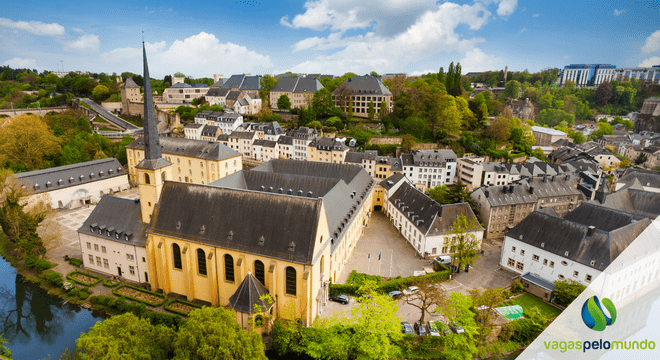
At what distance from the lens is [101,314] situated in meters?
32.4

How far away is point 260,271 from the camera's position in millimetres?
29859

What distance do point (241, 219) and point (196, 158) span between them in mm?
38091

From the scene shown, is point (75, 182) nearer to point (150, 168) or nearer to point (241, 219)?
point (150, 168)

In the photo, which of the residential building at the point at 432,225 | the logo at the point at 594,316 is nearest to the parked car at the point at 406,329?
the residential building at the point at 432,225

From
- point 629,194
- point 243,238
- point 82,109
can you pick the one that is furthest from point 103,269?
point 82,109

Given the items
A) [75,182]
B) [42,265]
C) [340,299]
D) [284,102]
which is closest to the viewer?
[340,299]

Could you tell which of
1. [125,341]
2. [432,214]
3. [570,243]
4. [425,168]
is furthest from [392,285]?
[425,168]

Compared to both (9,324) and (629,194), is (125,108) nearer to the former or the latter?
(9,324)

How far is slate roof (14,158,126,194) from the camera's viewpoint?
52.6 meters

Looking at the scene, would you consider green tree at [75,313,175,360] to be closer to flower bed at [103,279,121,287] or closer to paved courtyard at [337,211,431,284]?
flower bed at [103,279,121,287]

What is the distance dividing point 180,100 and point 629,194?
124 meters

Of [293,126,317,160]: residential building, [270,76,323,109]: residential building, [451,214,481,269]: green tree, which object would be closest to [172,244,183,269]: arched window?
[451,214,481,269]: green tree

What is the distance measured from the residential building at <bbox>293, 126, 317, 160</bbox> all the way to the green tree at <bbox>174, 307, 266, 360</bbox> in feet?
190

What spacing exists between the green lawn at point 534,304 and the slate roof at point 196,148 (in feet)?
162
